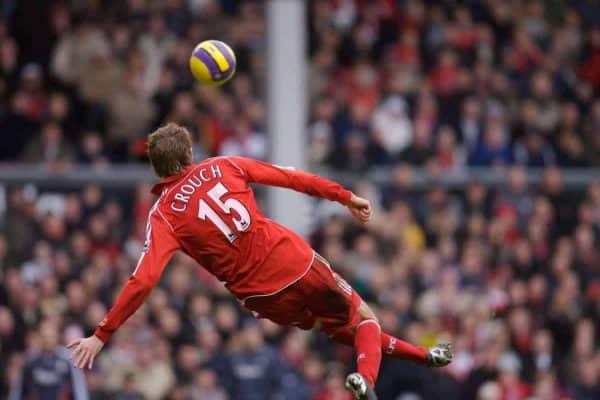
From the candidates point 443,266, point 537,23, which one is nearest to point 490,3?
point 537,23

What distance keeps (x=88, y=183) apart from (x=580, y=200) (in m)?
6.32

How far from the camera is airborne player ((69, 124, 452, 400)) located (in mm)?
9219

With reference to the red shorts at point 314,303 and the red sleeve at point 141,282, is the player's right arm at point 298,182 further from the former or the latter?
the red sleeve at point 141,282

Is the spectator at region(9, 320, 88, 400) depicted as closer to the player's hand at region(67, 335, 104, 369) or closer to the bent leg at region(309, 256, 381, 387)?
the bent leg at region(309, 256, 381, 387)

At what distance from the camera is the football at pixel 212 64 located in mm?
9836

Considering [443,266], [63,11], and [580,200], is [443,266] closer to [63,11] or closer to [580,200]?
[580,200]

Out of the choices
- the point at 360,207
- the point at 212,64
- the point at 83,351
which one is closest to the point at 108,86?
the point at 212,64

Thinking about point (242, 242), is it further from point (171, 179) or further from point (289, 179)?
point (171, 179)

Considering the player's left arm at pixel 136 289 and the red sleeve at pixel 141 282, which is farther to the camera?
the red sleeve at pixel 141 282

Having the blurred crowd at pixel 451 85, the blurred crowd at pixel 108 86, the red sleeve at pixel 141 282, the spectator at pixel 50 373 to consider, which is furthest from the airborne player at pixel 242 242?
the blurred crowd at pixel 451 85

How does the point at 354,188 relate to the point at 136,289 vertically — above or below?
below

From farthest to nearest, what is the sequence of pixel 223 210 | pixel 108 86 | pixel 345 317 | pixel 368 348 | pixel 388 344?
pixel 108 86 → pixel 388 344 → pixel 345 317 → pixel 368 348 → pixel 223 210

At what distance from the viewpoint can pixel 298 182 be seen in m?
9.47

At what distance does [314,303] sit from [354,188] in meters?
7.72
